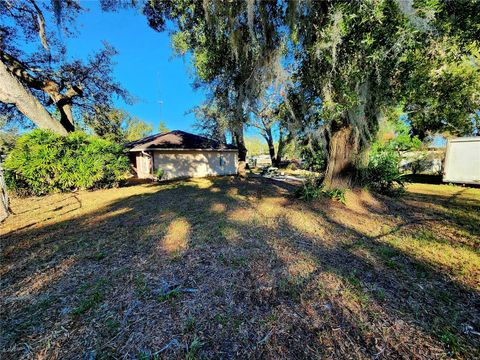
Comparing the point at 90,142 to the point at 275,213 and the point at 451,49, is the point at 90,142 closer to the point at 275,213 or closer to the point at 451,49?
the point at 275,213

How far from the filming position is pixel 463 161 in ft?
31.1

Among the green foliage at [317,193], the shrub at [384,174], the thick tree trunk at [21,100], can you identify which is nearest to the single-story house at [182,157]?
the thick tree trunk at [21,100]

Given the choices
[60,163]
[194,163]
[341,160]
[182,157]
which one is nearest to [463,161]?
[341,160]

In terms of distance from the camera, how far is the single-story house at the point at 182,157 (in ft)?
46.7

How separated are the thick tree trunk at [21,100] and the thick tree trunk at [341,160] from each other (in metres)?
11.4

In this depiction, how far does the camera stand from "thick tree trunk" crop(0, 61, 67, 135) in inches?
295

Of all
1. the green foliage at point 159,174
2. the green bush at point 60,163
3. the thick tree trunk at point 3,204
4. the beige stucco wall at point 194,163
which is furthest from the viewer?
the beige stucco wall at point 194,163

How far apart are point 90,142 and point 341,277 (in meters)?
11.0

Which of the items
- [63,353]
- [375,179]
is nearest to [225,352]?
[63,353]

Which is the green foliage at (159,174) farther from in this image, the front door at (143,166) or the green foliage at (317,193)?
the green foliage at (317,193)

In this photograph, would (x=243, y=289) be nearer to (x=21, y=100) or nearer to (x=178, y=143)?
(x=21, y=100)

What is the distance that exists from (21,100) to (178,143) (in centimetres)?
829

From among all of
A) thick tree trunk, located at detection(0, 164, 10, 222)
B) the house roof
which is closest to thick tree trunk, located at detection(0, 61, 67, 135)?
thick tree trunk, located at detection(0, 164, 10, 222)

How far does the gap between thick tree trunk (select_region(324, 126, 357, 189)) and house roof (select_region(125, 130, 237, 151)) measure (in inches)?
423
